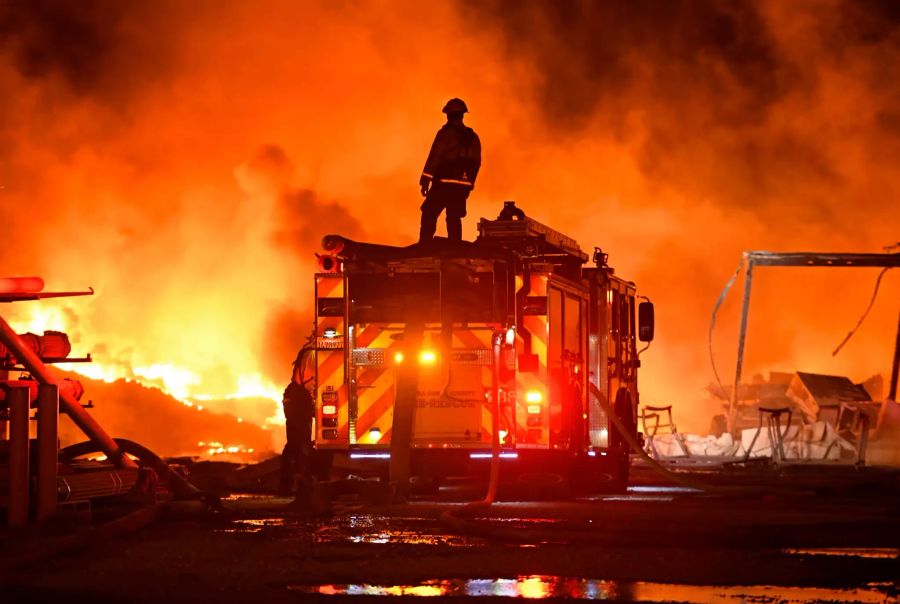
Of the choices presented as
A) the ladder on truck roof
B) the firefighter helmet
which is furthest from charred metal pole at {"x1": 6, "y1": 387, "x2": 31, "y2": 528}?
the firefighter helmet

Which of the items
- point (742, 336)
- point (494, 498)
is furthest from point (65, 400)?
point (742, 336)

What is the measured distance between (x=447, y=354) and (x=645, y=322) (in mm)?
4080

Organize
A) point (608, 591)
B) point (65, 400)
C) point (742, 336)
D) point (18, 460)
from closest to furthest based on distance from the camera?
point (608, 591) < point (18, 460) < point (65, 400) < point (742, 336)

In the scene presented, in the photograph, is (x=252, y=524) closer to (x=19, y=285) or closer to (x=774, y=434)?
(x=19, y=285)

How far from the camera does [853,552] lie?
852cm

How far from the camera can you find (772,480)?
1595 centimetres

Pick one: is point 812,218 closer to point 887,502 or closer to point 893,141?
point 893,141

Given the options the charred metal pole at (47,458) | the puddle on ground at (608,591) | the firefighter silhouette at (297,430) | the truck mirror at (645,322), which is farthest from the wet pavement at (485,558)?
the truck mirror at (645,322)

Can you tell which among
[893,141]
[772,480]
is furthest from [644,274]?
[772,480]

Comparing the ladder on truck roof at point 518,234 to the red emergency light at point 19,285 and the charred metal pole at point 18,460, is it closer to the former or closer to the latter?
the red emergency light at point 19,285

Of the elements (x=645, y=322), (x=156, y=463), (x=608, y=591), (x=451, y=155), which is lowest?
(x=608, y=591)

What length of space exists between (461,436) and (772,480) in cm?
455

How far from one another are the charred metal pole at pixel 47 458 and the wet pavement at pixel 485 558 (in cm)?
71

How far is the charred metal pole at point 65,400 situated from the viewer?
10.3m
